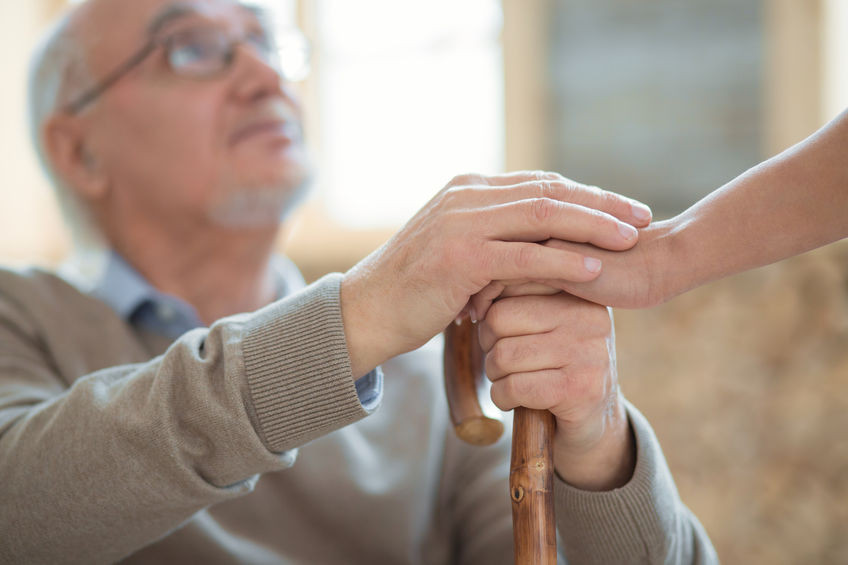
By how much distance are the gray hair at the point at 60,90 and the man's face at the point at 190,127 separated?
0.05m

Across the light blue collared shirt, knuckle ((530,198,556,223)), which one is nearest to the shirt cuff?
knuckle ((530,198,556,223))

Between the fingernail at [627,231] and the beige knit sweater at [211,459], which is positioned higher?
the fingernail at [627,231]

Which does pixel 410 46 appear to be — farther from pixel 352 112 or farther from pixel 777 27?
pixel 777 27

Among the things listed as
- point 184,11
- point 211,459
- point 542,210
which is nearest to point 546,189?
point 542,210

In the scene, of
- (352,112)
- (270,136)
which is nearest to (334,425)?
(270,136)

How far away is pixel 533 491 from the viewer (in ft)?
2.27

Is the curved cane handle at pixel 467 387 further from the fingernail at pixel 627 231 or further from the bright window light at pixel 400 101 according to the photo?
the bright window light at pixel 400 101

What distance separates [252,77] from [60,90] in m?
0.42

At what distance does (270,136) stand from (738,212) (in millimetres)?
900

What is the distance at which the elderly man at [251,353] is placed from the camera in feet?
2.27

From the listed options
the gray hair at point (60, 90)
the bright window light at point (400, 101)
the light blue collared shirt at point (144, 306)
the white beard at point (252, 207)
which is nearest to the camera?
the light blue collared shirt at point (144, 306)

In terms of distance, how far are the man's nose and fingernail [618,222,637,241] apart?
883 millimetres

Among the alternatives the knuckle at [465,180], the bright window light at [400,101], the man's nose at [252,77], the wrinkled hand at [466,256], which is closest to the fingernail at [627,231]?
the wrinkled hand at [466,256]

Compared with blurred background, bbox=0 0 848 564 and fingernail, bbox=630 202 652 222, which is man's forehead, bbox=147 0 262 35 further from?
fingernail, bbox=630 202 652 222
